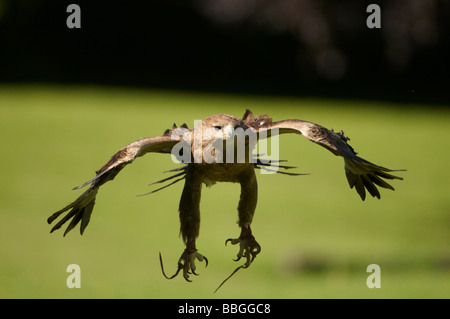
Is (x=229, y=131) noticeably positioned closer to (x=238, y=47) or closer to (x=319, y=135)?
(x=319, y=135)

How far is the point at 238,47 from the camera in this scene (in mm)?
20219

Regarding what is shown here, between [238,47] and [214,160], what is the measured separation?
16.5m

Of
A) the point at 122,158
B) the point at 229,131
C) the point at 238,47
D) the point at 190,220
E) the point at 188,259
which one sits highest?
the point at 238,47

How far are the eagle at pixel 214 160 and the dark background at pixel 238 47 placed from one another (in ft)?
48.0

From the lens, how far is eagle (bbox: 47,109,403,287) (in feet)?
12.3

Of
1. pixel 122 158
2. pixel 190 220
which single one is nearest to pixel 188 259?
pixel 190 220

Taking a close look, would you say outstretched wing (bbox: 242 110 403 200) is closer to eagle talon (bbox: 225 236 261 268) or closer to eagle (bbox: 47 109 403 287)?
eagle (bbox: 47 109 403 287)

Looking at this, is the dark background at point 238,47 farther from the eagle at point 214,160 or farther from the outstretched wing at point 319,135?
the eagle at point 214,160

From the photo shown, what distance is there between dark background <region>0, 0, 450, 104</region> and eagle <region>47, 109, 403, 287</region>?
576 inches

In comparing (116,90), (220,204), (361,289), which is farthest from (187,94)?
(361,289)

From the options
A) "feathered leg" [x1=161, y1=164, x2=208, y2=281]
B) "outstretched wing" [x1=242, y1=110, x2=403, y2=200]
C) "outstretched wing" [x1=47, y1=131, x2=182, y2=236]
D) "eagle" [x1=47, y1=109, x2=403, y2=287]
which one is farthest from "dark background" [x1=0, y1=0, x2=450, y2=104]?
"outstretched wing" [x1=47, y1=131, x2=182, y2=236]

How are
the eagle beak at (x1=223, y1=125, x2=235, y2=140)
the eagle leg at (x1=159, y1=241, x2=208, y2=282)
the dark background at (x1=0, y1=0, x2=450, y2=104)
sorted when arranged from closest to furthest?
1. the eagle beak at (x1=223, y1=125, x2=235, y2=140)
2. the eagle leg at (x1=159, y1=241, x2=208, y2=282)
3. the dark background at (x1=0, y1=0, x2=450, y2=104)

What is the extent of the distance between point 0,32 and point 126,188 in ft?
25.6

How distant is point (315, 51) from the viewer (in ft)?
63.4
